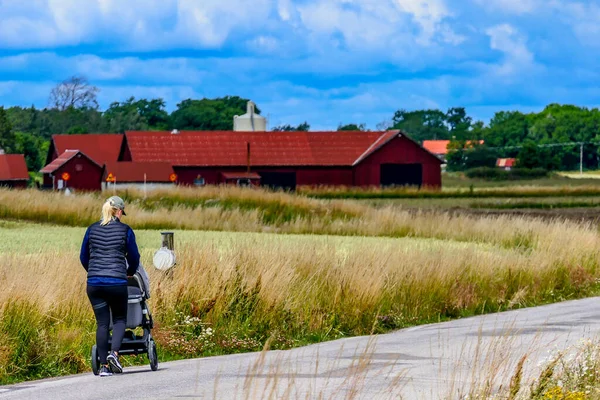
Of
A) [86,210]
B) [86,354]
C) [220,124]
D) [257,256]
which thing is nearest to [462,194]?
[86,210]

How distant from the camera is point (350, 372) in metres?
9.91

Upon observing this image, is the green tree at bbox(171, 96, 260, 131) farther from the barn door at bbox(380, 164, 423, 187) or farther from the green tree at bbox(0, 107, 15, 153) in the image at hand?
the barn door at bbox(380, 164, 423, 187)

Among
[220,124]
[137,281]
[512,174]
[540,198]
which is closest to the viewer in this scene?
[137,281]

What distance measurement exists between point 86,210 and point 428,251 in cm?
1979

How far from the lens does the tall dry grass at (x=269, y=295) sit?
14180 mm

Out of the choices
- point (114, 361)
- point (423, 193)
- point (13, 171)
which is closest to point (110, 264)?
point (114, 361)

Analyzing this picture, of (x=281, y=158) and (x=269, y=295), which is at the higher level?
(x=281, y=158)

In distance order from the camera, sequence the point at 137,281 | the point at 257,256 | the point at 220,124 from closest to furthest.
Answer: the point at 137,281 → the point at 257,256 → the point at 220,124

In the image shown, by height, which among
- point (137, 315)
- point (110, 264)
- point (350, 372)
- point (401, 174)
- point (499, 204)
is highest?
point (401, 174)

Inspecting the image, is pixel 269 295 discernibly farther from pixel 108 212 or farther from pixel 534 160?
pixel 534 160

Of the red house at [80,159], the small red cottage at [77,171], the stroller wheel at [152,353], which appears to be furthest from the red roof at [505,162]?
the stroller wheel at [152,353]

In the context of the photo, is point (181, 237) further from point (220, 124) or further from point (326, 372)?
point (220, 124)

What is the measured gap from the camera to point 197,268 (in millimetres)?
17422

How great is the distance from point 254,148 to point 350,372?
79.0 metres
